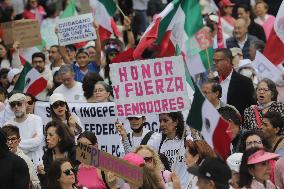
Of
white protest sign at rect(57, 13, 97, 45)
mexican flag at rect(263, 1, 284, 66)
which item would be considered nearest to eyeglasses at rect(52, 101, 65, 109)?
mexican flag at rect(263, 1, 284, 66)

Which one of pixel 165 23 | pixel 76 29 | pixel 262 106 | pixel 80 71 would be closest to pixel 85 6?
pixel 76 29

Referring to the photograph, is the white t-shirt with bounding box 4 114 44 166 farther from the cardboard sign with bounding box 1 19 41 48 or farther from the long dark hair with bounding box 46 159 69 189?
the cardboard sign with bounding box 1 19 41 48

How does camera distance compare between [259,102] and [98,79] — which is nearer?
[259,102]

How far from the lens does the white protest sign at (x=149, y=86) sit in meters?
15.0

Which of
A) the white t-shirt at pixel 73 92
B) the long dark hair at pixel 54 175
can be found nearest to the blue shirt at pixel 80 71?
the white t-shirt at pixel 73 92

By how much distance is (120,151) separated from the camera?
15.8 metres

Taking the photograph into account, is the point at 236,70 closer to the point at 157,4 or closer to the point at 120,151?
the point at 120,151

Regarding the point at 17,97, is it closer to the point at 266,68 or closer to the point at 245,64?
the point at 266,68

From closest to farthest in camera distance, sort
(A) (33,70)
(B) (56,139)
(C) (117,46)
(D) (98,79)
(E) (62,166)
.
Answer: (E) (62,166), (B) (56,139), (D) (98,79), (A) (33,70), (C) (117,46)

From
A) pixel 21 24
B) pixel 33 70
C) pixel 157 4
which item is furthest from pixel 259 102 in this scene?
pixel 157 4

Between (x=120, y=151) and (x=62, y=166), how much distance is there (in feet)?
9.08

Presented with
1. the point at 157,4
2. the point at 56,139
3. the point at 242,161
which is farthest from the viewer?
the point at 157,4

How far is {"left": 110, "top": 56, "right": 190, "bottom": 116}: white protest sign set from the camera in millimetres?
15047

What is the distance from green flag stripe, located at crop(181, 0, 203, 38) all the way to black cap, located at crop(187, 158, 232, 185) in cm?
597
